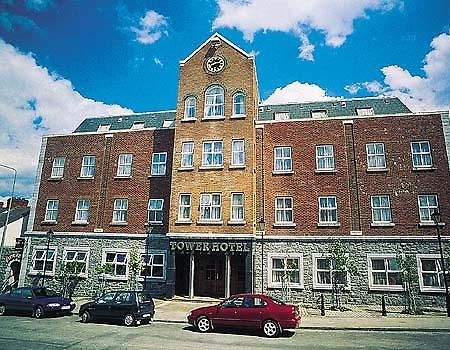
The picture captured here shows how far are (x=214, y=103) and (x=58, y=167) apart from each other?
49.2ft

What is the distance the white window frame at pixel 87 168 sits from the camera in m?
28.9

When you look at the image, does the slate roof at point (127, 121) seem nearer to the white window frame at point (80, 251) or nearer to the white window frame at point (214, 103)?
the white window frame at point (214, 103)

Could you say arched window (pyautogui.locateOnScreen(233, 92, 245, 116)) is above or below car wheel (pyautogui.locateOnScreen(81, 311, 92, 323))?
above

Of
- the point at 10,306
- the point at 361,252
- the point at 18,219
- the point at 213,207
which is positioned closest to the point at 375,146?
the point at 361,252

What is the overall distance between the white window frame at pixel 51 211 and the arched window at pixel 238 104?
16932 mm

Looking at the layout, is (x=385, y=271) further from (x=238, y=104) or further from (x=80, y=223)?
(x=80, y=223)

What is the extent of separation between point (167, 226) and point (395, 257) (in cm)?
1589

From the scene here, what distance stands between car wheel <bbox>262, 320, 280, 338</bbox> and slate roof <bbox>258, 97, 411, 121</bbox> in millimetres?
19585

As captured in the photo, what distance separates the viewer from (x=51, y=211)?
28.8 m

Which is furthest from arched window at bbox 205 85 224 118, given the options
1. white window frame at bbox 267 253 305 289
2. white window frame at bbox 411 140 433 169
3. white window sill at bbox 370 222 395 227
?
white window frame at bbox 411 140 433 169

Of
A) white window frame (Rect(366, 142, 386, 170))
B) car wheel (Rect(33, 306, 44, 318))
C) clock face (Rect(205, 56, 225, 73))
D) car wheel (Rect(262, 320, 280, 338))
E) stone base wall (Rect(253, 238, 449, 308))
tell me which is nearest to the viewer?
car wheel (Rect(262, 320, 280, 338))

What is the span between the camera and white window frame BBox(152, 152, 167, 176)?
27.4 m

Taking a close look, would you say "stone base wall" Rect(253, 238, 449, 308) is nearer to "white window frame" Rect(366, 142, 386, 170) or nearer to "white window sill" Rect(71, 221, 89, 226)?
"white window frame" Rect(366, 142, 386, 170)

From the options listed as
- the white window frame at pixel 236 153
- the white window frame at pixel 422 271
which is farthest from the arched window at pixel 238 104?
the white window frame at pixel 422 271
